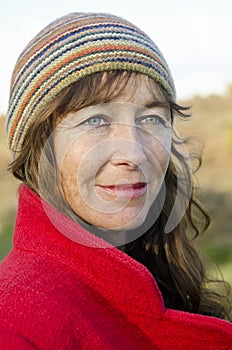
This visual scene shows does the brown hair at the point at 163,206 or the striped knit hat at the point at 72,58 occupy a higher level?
the striped knit hat at the point at 72,58

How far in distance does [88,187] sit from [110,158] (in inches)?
4.1

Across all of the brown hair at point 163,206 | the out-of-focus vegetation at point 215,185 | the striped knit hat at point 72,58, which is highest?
the striped knit hat at point 72,58

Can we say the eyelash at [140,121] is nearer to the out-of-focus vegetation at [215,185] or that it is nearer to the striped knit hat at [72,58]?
the striped knit hat at [72,58]

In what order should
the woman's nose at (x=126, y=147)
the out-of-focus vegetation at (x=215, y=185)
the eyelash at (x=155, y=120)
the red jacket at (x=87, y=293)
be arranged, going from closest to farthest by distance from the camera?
1. the red jacket at (x=87, y=293)
2. the woman's nose at (x=126, y=147)
3. the eyelash at (x=155, y=120)
4. the out-of-focus vegetation at (x=215, y=185)

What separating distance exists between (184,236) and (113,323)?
0.90 m

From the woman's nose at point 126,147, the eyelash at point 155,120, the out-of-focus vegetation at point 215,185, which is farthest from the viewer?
the out-of-focus vegetation at point 215,185

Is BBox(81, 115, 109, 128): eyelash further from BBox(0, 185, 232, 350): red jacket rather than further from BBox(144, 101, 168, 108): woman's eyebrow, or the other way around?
BBox(0, 185, 232, 350): red jacket

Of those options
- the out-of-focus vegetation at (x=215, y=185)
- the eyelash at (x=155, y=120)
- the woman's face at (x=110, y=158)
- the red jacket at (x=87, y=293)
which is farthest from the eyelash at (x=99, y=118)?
the out-of-focus vegetation at (x=215, y=185)

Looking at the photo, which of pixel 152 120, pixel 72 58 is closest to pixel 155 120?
pixel 152 120

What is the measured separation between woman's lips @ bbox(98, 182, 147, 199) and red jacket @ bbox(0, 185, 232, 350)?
0.60ft

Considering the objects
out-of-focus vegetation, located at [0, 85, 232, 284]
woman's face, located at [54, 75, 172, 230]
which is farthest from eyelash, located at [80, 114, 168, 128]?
out-of-focus vegetation, located at [0, 85, 232, 284]

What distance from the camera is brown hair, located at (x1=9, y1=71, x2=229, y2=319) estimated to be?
1.79 metres

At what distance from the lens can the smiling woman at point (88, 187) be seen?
150 cm

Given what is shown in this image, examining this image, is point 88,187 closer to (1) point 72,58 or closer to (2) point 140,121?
(2) point 140,121
